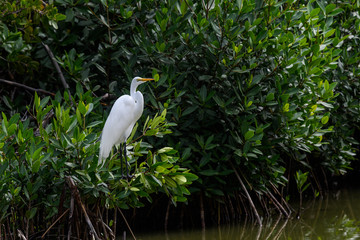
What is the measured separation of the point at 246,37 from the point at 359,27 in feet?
6.98

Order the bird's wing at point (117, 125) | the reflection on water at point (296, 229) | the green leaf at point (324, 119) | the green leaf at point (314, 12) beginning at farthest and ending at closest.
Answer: the green leaf at point (324, 119)
the green leaf at point (314, 12)
the reflection on water at point (296, 229)
the bird's wing at point (117, 125)

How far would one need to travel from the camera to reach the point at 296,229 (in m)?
6.14

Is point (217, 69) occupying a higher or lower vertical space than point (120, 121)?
higher

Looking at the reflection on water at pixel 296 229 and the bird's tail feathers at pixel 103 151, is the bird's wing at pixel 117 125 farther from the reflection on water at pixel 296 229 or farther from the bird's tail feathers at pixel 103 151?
the reflection on water at pixel 296 229

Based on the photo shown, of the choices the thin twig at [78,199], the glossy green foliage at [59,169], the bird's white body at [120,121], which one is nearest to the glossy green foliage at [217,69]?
the bird's white body at [120,121]

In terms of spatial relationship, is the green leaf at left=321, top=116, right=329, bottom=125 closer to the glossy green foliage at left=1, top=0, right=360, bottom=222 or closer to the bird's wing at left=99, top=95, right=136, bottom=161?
the glossy green foliage at left=1, top=0, right=360, bottom=222

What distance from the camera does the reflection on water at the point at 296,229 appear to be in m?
5.85

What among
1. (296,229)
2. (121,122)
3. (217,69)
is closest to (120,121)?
(121,122)

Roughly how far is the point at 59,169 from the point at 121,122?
61 cm

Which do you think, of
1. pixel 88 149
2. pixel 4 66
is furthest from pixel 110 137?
pixel 4 66

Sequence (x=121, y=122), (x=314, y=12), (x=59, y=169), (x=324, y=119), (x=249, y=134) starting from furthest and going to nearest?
(x=324, y=119), (x=314, y=12), (x=249, y=134), (x=121, y=122), (x=59, y=169)

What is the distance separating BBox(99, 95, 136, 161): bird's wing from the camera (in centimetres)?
477

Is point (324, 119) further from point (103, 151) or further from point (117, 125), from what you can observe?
point (103, 151)

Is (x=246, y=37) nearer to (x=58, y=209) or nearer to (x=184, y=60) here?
(x=184, y=60)
